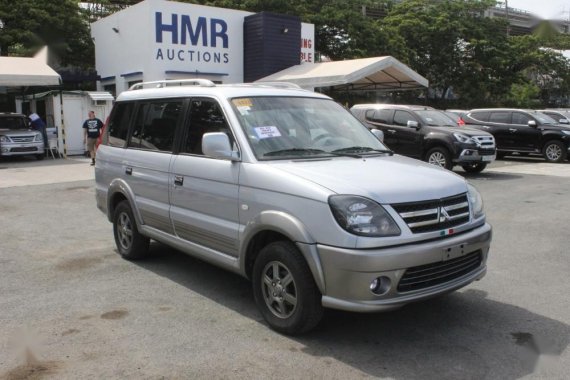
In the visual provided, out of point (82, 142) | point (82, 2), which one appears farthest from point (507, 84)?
point (82, 142)

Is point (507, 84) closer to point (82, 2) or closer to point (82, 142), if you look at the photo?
point (82, 2)

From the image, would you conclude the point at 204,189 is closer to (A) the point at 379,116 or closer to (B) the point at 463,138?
(B) the point at 463,138

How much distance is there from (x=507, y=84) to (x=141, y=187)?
138ft

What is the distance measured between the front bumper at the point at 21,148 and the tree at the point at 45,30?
296 inches

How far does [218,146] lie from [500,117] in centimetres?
1628

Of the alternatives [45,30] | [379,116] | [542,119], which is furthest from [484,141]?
[45,30]

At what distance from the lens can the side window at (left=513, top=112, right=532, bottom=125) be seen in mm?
18172

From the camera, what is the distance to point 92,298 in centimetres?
513

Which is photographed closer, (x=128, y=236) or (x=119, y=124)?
(x=128, y=236)

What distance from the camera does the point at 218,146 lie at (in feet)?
14.6

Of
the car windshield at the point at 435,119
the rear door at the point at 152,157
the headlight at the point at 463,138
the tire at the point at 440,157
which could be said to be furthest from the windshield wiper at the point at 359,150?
the car windshield at the point at 435,119

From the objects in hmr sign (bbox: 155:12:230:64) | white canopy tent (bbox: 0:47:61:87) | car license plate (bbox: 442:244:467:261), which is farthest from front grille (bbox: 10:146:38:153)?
car license plate (bbox: 442:244:467:261)

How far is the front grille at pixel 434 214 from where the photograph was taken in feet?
12.7

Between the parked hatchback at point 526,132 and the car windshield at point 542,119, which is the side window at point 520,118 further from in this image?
the car windshield at point 542,119
